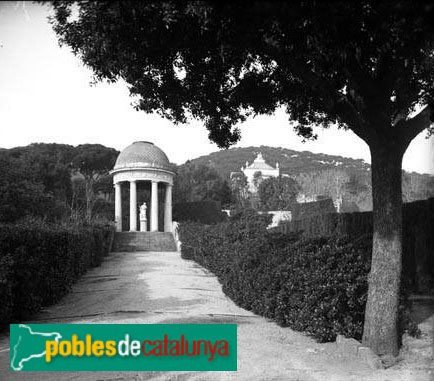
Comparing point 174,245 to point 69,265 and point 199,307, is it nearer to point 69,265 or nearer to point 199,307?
point 69,265

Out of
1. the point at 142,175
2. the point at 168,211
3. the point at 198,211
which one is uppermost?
the point at 142,175

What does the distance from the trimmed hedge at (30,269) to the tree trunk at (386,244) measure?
531cm

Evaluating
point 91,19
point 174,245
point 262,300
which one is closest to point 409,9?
point 91,19

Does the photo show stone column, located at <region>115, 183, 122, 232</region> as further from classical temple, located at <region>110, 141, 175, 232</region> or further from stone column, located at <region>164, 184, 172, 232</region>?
stone column, located at <region>164, 184, 172, 232</region>

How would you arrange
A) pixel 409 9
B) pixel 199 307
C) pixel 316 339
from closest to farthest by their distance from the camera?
pixel 409 9 < pixel 316 339 < pixel 199 307

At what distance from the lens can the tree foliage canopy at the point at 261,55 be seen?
4.22 meters

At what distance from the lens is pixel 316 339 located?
6504mm

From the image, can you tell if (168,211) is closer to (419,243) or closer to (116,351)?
(419,243)

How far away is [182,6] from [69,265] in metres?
7.58

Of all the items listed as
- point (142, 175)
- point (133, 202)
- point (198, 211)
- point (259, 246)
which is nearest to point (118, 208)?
point (133, 202)

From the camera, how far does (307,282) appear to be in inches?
273

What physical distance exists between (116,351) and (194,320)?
228cm

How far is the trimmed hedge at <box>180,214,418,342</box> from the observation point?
644cm

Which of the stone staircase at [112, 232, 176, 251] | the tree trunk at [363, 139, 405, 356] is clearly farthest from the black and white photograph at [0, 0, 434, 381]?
the stone staircase at [112, 232, 176, 251]
